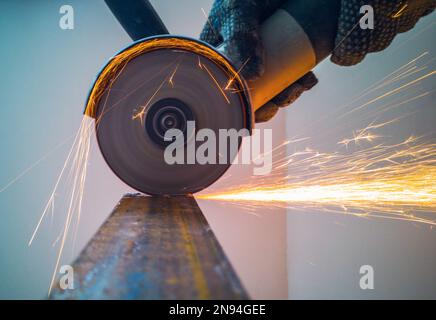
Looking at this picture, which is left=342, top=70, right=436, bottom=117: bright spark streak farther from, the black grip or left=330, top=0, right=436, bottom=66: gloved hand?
the black grip

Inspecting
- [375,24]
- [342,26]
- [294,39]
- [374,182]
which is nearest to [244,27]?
[294,39]

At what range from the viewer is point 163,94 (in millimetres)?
1015

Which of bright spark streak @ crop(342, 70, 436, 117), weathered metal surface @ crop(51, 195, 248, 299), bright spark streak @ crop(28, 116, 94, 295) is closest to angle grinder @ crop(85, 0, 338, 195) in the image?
weathered metal surface @ crop(51, 195, 248, 299)

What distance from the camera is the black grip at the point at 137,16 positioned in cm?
98

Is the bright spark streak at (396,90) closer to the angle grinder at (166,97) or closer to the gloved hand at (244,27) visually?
the angle grinder at (166,97)

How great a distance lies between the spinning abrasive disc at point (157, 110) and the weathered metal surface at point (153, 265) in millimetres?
304

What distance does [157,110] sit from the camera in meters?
1.01

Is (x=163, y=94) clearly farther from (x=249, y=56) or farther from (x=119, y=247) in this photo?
(x=119, y=247)

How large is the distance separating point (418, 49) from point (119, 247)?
68.1 inches

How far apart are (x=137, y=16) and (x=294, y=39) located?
491 millimetres

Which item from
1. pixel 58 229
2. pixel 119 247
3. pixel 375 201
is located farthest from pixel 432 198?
pixel 58 229

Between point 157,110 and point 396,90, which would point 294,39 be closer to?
point 157,110

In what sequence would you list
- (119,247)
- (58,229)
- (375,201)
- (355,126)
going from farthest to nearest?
1. (58,229)
2. (355,126)
3. (375,201)
4. (119,247)

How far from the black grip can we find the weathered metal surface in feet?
2.03
